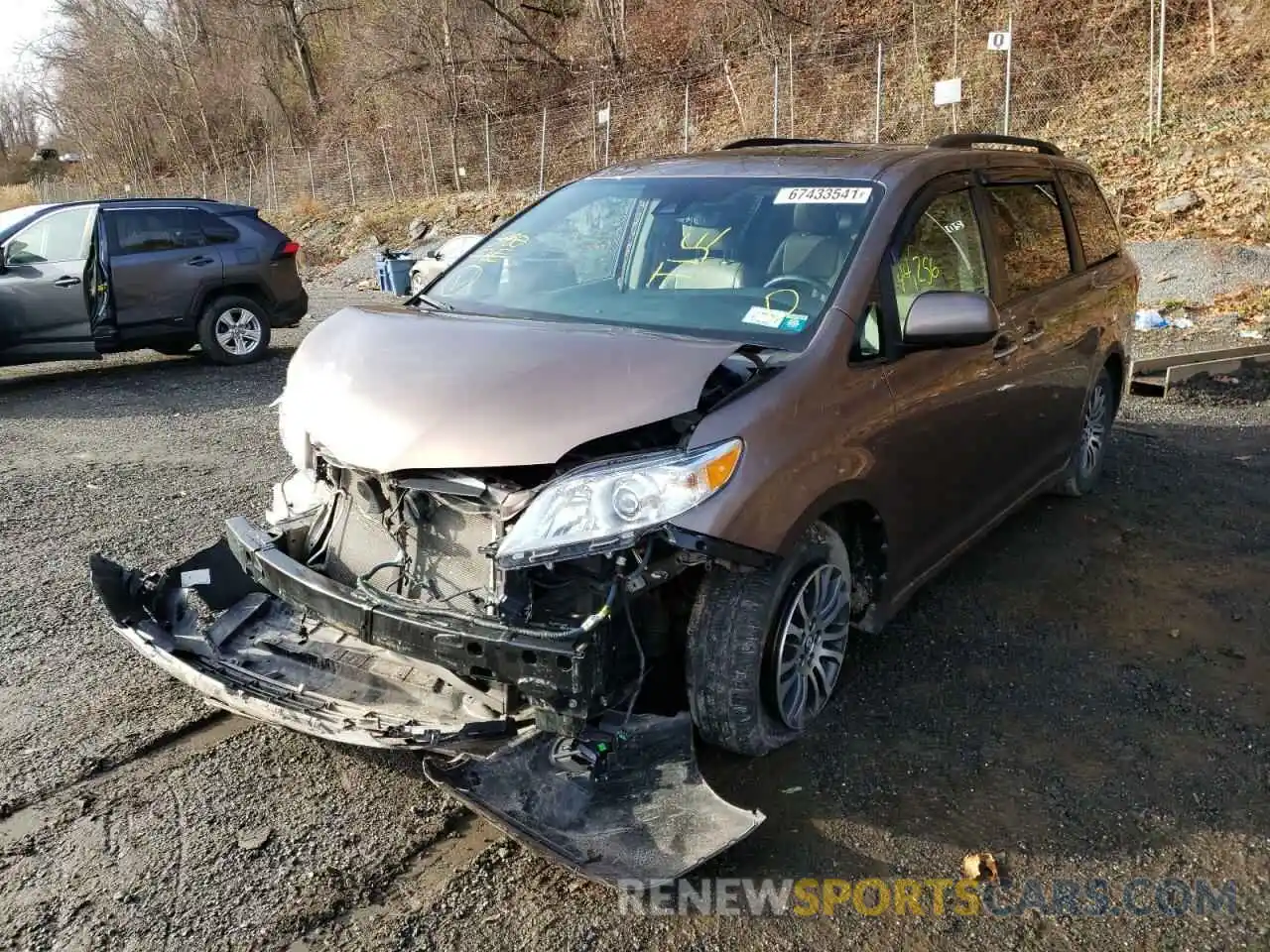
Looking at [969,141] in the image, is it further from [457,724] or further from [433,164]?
[433,164]

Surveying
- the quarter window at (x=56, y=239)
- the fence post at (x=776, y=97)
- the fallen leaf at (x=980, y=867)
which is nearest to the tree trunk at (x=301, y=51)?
the fence post at (x=776, y=97)

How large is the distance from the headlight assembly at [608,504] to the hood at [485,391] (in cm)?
11

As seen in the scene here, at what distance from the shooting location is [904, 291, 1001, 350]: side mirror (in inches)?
130

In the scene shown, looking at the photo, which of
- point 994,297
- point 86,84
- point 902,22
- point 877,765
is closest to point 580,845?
point 877,765

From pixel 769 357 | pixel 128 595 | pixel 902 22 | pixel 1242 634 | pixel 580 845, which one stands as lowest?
pixel 1242 634

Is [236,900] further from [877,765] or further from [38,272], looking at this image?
[38,272]

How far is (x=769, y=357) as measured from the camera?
10.2 feet

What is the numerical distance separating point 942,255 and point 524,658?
239cm

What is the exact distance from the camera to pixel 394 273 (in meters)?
14.6

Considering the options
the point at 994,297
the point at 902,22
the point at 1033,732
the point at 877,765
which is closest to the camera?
the point at 877,765

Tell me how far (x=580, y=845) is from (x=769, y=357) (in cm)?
156

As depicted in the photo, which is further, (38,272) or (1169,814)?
(38,272)

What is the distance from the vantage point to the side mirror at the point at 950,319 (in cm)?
329

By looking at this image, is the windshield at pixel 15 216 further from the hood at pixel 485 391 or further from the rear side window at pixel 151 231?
the hood at pixel 485 391
